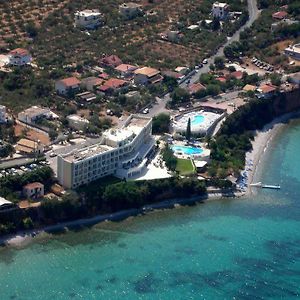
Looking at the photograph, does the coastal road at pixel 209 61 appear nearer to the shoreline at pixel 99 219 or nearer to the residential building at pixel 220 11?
the residential building at pixel 220 11

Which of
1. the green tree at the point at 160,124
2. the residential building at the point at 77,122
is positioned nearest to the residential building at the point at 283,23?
the green tree at the point at 160,124

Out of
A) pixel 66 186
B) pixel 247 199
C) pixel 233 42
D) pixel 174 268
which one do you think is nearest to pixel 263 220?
pixel 247 199

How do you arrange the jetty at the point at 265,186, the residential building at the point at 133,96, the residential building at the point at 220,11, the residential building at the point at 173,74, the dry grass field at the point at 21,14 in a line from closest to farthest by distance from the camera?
the jetty at the point at 265,186 → the residential building at the point at 133,96 → the residential building at the point at 173,74 → the dry grass field at the point at 21,14 → the residential building at the point at 220,11

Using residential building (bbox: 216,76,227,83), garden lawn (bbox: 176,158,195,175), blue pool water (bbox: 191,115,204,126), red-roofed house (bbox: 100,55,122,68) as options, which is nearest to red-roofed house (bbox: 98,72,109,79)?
red-roofed house (bbox: 100,55,122,68)

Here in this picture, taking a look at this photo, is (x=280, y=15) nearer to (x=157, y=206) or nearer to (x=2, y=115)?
(x=2, y=115)

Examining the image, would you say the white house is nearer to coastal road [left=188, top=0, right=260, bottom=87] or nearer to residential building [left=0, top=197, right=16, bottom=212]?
residential building [left=0, top=197, right=16, bottom=212]

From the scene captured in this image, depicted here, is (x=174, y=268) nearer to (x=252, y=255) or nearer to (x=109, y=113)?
(x=252, y=255)
